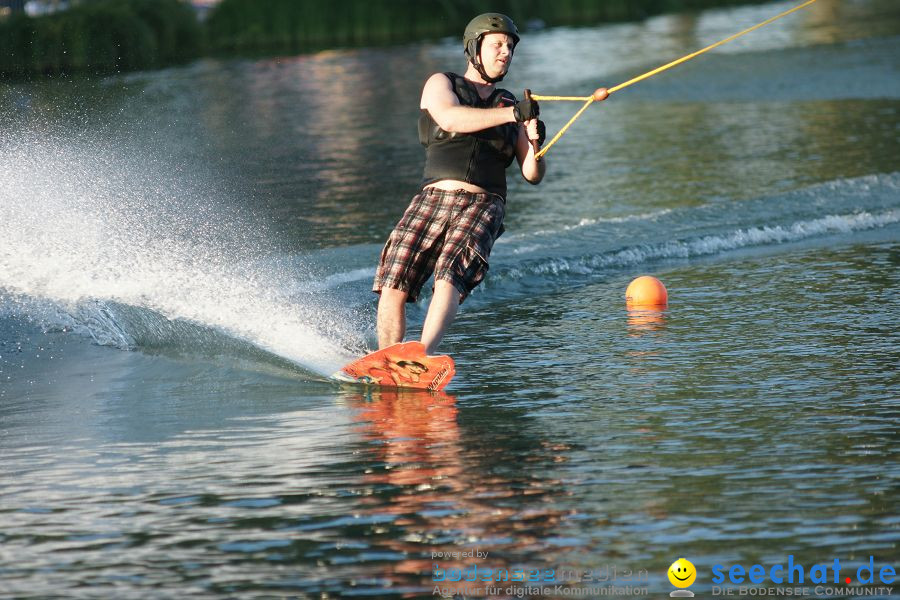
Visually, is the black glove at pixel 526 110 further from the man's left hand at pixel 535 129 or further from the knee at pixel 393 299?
the knee at pixel 393 299

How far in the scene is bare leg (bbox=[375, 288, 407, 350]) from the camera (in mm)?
6777

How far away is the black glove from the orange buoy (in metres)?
2.41

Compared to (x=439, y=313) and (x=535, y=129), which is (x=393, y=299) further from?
(x=535, y=129)

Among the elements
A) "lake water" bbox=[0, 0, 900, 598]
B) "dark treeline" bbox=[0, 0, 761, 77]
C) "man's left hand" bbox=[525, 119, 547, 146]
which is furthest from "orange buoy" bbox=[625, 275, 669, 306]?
"dark treeline" bbox=[0, 0, 761, 77]

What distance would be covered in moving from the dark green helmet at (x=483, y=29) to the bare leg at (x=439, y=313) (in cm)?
106

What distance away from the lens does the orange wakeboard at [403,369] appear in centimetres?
642

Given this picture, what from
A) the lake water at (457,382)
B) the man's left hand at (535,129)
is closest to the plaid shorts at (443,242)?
the man's left hand at (535,129)

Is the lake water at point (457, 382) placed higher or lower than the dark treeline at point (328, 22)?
lower

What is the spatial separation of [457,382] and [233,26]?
31.3 m

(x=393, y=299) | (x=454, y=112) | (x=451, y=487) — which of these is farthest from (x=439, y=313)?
(x=451, y=487)

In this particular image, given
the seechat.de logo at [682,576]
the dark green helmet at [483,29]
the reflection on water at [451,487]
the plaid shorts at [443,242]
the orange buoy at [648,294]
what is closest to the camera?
the seechat.de logo at [682,576]

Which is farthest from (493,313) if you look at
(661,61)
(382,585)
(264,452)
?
(661,61)

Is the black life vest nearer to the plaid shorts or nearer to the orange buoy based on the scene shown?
the plaid shorts

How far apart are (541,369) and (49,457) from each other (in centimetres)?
244
